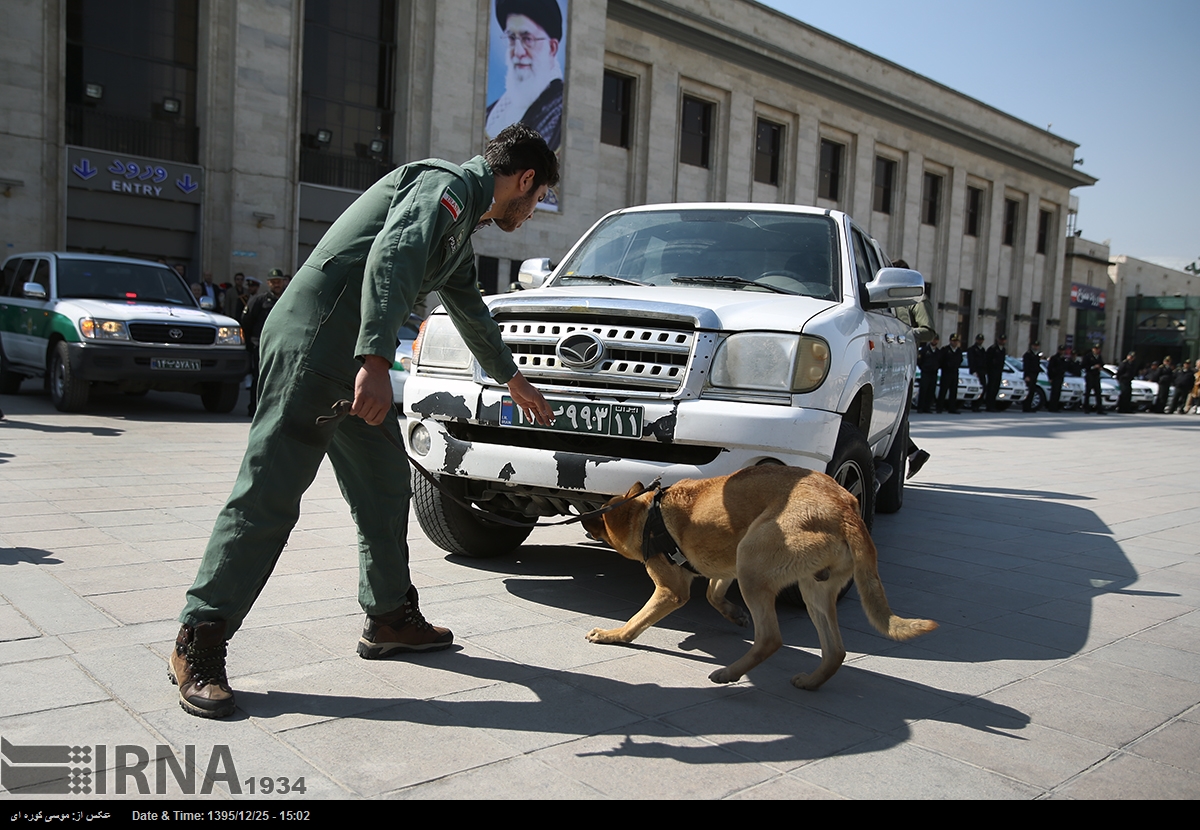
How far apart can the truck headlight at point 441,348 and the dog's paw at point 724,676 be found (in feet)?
6.55

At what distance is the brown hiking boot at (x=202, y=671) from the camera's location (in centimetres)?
288

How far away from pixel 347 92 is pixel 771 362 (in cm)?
2223

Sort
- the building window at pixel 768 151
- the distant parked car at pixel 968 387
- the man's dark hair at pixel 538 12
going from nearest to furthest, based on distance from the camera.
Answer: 1. the distant parked car at pixel 968 387
2. the man's dark hair at pixel 538 12
3. the building window at pixel 768 151

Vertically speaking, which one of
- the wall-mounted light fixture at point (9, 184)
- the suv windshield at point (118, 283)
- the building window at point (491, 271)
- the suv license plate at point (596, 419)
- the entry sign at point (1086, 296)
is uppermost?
the entry sign at point (1086, 296)

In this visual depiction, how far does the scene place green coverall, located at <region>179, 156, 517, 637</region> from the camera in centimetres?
296

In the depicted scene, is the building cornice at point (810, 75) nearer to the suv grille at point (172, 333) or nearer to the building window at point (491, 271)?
the building window at point (491, 271)

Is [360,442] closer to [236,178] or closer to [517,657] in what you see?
[517,657]

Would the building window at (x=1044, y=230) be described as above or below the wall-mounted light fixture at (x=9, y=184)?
above

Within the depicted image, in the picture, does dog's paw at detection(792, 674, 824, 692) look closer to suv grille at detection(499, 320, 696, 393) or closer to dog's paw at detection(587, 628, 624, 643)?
dog's paw at detection(587, 628, 624, 643)

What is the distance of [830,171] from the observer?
3822cm

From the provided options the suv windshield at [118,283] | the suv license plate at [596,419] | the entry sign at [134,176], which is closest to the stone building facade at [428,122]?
the entry sign at [134,176]

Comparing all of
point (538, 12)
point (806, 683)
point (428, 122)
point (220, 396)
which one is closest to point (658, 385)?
point (806, 683)

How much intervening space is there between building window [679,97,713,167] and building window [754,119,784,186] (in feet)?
7.65

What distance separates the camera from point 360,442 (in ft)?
11.1
